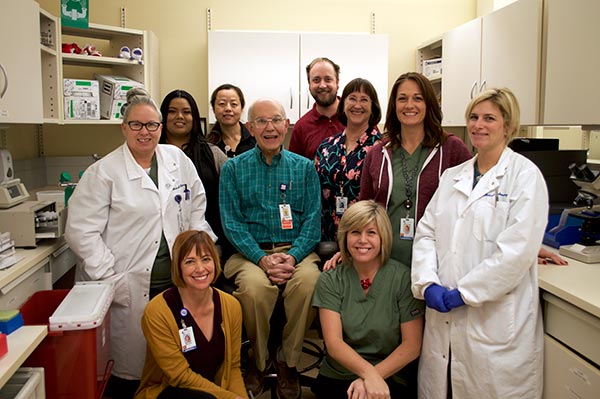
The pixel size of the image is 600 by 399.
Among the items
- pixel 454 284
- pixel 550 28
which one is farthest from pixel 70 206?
pixel 550 28

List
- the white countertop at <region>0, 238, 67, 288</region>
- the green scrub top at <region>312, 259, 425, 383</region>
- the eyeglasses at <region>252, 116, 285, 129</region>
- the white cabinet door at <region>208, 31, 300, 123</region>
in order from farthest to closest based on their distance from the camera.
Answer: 1. the white cabinet door at <region>208, 31, 300, 123</region>
2. the eyeglasses at <region>252, 116, 285, 129</region>
3. the green scrub top at <region>312, 259, 425, 383</region>
4. the white countertop at <region>0, 238, 67, 288</region>

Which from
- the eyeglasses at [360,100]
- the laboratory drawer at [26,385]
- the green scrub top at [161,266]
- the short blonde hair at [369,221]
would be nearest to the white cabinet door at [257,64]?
the eyeglasses at [360,100]

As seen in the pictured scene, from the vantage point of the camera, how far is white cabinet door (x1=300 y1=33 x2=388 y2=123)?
3.70 metres

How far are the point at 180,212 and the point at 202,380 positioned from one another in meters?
0.78

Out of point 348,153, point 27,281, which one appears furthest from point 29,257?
point 348,153

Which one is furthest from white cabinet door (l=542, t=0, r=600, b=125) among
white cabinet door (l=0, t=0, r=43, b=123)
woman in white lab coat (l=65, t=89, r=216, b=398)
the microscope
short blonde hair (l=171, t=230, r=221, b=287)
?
white cabinet door (l=0, t=0, r=43, b=123)

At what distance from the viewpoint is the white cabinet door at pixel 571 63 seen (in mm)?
2117

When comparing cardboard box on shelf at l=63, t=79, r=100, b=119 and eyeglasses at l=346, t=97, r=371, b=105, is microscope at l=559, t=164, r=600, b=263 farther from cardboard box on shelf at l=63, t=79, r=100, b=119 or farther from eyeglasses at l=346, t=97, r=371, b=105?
cardboard box on shelf at l=63, t=79, r=100, b=119

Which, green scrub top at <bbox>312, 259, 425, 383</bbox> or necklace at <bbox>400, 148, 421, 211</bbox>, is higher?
necklace at <bbox>400, 148, 421, 211</bbox>

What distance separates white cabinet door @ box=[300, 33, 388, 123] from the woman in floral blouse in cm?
121

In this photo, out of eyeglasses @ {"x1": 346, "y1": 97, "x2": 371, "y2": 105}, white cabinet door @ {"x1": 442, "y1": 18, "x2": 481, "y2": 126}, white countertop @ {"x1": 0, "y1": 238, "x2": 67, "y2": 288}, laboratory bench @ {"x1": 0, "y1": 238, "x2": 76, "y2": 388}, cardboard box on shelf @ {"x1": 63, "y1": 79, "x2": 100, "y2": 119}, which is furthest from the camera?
white cabinet door @ {"x1": 442, "y1": 18, "x2": 481, "y2": 126}

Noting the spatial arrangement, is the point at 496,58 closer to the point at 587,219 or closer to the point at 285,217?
the point at 587,219

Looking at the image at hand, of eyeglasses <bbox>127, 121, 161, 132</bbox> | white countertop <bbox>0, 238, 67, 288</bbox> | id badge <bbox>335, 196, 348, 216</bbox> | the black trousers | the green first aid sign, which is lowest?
the black trousers

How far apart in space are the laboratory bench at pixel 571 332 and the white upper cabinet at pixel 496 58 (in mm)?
1186
